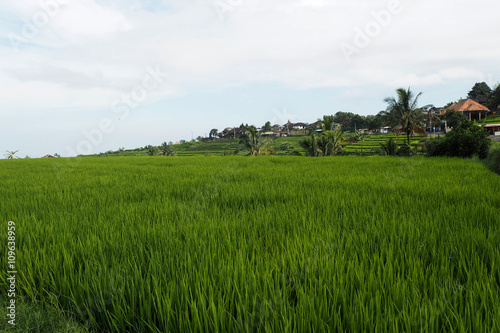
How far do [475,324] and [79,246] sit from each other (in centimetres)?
203

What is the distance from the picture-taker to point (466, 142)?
1094 centimetres

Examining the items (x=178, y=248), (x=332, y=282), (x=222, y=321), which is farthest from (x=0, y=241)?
(x=332, y=282)

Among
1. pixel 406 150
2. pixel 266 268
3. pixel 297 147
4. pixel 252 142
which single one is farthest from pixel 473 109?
pixel 266 268

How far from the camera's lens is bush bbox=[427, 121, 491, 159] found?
35.2 feet

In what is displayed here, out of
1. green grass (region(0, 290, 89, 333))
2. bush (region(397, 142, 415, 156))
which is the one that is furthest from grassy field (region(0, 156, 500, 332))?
bush (region(397, 142, 415, 156))

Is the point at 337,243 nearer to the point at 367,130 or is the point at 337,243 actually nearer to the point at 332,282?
the point at 332,282

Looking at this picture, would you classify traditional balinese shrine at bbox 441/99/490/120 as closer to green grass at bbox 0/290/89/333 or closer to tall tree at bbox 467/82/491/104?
tall tree at bbox 467/82/491/104

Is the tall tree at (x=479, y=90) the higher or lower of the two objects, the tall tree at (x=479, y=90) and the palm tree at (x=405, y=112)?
the higher

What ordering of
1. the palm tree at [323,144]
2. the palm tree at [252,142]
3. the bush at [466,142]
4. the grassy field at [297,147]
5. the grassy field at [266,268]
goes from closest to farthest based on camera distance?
the grassy field at [266,268]
the bush at [466,142]
the palm tree at [323,144]
the palm tree at [252,142]
the grassy field at [297,147]

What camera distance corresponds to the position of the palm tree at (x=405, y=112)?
790 inches

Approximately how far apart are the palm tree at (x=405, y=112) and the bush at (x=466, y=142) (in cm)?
871

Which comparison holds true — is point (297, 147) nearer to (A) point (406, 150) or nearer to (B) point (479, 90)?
(A) point (406, 150)

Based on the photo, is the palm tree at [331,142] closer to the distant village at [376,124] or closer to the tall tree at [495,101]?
the distant village at [376,124]

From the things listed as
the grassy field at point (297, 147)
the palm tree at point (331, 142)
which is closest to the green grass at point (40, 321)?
the grassy field at point (297, 147)
